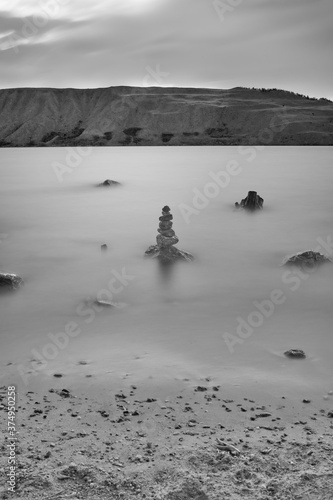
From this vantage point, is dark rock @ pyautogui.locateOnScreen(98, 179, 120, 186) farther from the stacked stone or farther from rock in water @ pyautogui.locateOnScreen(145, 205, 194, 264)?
the stacked stone

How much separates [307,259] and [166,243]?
507 cm

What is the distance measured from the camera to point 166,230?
17.1 m

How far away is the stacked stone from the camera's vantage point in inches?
→ 669

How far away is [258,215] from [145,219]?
6292 millimetres

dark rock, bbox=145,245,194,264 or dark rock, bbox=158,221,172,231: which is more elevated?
dark rock, bbox=158,221,172,231

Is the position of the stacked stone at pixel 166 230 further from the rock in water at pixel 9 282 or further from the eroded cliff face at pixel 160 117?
the eroded cliff face at pixel 160 117

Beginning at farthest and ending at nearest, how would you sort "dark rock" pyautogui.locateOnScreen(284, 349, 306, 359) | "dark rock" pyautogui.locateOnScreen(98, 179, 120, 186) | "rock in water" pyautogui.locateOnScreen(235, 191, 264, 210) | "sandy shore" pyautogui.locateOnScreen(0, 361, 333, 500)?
"dark rock" pyautogui.locateOnScreen(98, 179, 120, 186) < "rock in water" pyautogui.locateOnScreen(235, 191, 264, 210) < "dark rock" pyautogui.locateOnScreen(284, 349, 306, 359) < "sandy shore" pyautogui.locateOnScreen(0, 361, 333, 500)

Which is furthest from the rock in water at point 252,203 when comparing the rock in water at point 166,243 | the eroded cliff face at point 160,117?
the eroded cliff face at point 160,117

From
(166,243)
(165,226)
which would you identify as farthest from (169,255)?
(165,226)

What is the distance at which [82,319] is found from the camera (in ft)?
40.1

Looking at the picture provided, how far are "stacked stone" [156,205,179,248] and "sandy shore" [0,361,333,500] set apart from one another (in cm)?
875

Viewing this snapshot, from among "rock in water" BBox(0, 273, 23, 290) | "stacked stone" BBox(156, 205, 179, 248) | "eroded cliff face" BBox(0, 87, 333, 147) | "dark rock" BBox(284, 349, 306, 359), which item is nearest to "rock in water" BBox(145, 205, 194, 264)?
"stacked stone" BBox(156, 205, 179, 248)

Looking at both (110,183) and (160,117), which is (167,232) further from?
(160,117)

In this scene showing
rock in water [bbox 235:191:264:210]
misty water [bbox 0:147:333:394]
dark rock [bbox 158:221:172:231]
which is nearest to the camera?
misty water [bbox 0:147:333:394]
